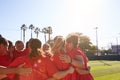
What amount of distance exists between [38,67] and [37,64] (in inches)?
2.6

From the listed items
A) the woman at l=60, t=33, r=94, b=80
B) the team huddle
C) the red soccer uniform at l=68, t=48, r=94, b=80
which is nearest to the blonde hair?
the team huddle

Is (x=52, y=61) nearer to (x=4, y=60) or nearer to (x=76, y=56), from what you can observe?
(x=76, y=56)

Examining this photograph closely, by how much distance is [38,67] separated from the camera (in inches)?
250

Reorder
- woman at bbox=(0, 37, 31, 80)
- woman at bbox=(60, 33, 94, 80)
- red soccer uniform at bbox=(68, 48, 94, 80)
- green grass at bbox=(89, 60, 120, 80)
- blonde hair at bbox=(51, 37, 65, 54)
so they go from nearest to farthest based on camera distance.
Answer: woman at bbox=(0, 37, 31, 80) < blonde hair at bbox=(51, 37, 65, 54) < woman at bbox=(60, 33, 94, 80) < red soccer uniform at bbox=(68, 48, 94, 80) < green grass at bbox=(89, 60, 120, 80)

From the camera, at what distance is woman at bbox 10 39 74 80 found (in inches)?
243

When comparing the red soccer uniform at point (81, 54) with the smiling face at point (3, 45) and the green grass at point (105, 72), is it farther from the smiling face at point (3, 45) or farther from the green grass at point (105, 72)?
the green grass at point (105, 72)

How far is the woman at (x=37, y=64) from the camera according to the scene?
6168 mm

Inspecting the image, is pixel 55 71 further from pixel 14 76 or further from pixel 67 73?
pixel 14 76

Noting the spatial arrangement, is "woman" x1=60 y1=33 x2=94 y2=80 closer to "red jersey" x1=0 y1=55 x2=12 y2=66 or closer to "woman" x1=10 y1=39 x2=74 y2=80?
"woman" x1=10 y1=39 x2=74 y2=80

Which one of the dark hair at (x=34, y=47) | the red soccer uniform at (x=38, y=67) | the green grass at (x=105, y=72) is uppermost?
the dark hair at (x=34, y=47)

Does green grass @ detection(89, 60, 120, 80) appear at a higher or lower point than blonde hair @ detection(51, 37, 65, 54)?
A: lower

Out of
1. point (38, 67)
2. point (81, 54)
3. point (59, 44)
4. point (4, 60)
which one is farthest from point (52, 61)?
point (4, 60)

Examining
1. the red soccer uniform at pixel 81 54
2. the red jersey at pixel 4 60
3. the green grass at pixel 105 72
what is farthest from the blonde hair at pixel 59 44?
the green grass at pixel 105 72

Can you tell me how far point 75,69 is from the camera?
7.51m
